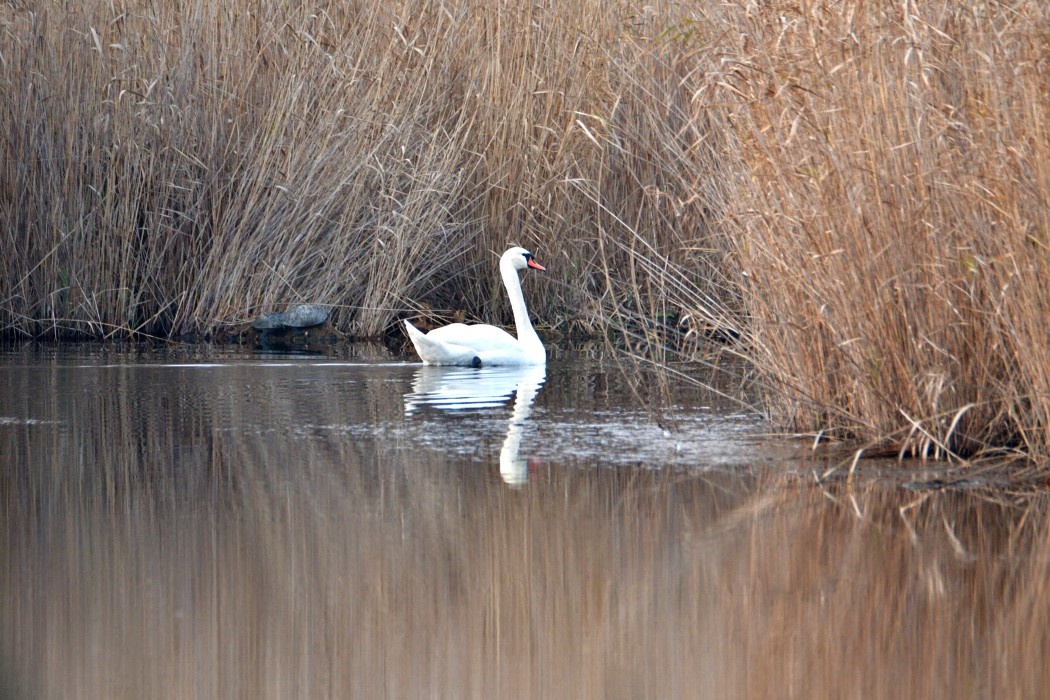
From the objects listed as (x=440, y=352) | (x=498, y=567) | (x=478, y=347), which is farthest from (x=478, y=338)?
(x=498, y=567)

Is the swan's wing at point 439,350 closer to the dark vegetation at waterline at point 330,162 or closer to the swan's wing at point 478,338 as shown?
the swan's wing at point 478,338

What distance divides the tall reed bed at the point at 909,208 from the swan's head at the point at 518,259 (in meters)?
3.90

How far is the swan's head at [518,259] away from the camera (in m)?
8.78

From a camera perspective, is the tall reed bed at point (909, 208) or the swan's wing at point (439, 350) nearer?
the tall reed bed at point (909, 208)

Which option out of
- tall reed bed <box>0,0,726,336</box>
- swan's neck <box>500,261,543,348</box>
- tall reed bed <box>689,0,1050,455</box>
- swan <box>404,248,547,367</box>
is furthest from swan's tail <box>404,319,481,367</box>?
tall reed bed <box>689,0,1050,455</box>

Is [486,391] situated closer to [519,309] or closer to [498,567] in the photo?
[519,309]

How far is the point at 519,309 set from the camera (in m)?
8.52

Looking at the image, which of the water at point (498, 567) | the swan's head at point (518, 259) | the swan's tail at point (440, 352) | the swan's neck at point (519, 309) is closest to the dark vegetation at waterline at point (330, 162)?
the swan's neck at point (519, 309)

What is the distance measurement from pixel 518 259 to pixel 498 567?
17.6 feet

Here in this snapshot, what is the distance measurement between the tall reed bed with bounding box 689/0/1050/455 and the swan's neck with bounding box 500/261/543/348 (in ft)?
11.1

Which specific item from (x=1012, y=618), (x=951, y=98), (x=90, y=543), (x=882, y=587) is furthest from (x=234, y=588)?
(x=951, y=98)

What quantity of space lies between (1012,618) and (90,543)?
86.3 inches

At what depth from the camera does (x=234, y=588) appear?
3355 mm

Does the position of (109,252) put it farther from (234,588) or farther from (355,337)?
(234,588)
